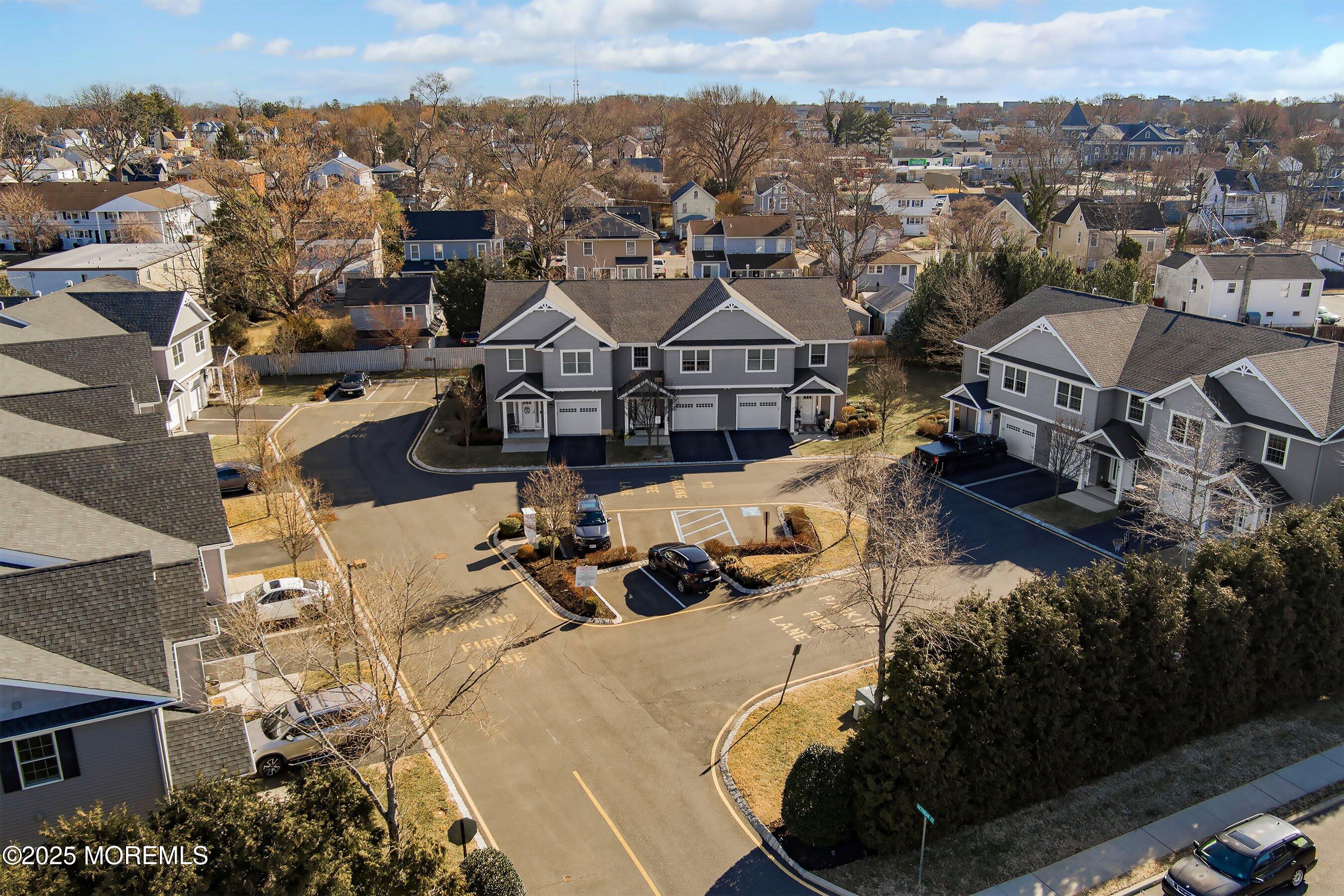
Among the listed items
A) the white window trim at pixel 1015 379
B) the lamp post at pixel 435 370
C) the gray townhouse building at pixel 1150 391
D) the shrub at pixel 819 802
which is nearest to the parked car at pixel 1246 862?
the shrub at pixel 819 802

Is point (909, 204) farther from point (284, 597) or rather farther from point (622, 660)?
point (284, 597)

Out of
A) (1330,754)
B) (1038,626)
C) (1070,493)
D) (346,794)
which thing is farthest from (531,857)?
(1070,493)

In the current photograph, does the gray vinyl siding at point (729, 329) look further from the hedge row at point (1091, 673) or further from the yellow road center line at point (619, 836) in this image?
the yellow road center line at point (619, 836)

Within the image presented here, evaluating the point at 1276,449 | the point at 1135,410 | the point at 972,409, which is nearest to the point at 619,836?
the point at 1276,449

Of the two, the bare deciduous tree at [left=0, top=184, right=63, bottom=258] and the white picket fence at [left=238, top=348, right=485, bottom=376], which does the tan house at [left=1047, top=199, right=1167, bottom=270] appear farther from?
the bare deciduous tree at [left=0, top=184, right=63, bottom=258]

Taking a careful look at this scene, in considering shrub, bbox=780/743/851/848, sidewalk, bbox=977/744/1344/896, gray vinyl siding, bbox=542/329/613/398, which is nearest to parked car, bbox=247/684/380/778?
shrub, bbox=780/743/851/848

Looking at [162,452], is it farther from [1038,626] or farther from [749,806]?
[1038,626]
